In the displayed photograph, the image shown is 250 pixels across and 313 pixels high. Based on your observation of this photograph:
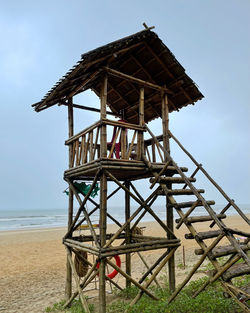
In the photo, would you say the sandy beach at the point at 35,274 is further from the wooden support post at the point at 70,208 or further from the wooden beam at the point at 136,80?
the wooden beam at the point at 136,80

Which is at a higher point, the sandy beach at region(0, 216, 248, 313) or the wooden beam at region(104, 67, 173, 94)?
the wooden beam at region(104, 67, 173, 94)

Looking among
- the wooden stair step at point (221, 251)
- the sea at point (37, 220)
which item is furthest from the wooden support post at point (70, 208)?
the sea at point (37, 220)

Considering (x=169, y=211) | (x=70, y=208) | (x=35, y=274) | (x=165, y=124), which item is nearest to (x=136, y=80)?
(x=165, y=124)

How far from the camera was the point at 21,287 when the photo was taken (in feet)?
35.5

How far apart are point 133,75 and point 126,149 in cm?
255

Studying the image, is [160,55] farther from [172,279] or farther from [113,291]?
[113,291]

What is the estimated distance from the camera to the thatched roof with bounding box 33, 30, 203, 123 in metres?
7.08

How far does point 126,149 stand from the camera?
8656mm

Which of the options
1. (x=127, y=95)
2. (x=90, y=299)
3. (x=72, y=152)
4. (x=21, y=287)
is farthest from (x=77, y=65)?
(x=21, y=287)

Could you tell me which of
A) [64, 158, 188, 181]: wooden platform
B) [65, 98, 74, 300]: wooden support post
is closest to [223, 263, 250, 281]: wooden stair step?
[64, 158, 188, 181]: wooden platform

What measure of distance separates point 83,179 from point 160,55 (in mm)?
4802

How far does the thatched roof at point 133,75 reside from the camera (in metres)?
7.08

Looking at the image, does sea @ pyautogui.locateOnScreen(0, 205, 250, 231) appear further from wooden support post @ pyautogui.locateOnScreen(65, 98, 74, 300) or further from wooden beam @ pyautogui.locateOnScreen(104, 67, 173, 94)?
wooden beam @ pyautogui.locateOnScreen(104, 67, 173, 94)

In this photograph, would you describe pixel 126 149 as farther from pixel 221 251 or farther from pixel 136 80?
pixel 221 251
